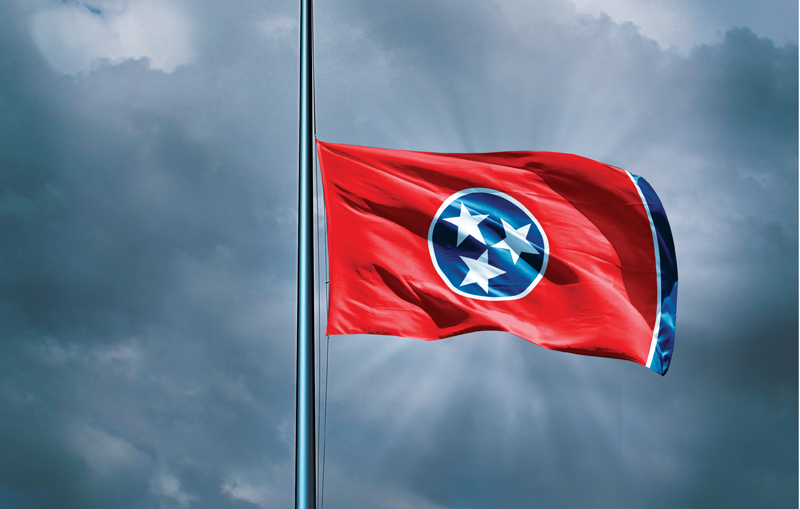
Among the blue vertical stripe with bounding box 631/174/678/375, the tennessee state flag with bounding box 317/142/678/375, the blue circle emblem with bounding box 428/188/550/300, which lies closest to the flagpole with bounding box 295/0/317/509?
the tennessee state flag with bounding box 317/142/678/375

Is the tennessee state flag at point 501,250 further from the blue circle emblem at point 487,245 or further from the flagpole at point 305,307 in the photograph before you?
the flagpole at point 305,307

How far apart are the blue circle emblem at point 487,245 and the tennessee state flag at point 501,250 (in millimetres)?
23

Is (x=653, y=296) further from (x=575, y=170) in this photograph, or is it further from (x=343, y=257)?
(x=343, y=257)

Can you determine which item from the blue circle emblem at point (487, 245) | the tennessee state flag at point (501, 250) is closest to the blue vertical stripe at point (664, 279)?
the tennessee state flag at point (501, 250)

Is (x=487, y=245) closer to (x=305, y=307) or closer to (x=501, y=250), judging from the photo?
(x=501, y=250)

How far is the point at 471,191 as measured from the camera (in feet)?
46.9

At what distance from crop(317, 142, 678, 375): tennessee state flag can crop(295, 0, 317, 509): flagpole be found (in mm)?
2404

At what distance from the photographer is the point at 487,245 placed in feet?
46.8

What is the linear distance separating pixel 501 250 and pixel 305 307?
19.6 ft

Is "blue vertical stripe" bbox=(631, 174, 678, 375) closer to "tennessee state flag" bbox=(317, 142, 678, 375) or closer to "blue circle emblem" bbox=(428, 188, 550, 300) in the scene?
"tennessee state flag" bbox=(317, 142, 678, 375)

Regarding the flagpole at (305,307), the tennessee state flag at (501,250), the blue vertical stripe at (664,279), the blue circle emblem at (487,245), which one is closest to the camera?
the flagpole at (305,307)

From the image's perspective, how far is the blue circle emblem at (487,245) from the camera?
45.1 ft

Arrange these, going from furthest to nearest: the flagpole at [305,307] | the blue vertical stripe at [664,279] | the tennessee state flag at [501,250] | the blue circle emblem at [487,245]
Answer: the blue vertical stripe at [664,279] < the blue circle emblem at [487,245] < the tennessee state flag at [501,250] < the flagpole at [305,307]

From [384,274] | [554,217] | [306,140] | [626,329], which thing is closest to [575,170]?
[554,217]
